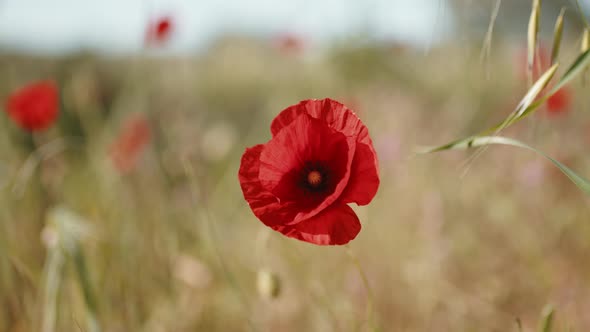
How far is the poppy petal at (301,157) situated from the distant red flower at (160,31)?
1.07 meters

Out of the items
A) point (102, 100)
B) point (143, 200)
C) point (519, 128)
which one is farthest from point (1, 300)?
point (102, 100)

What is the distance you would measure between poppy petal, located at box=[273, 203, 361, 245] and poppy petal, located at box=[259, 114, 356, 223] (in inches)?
0.5

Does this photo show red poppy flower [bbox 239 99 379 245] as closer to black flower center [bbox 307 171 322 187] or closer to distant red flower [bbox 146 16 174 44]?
black flower center [bbox 307 171 322 187]

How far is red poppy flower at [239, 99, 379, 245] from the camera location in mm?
591

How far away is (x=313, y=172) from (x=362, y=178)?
127 millimetres

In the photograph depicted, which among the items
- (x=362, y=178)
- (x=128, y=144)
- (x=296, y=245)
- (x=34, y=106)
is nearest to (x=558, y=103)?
(x=296, y=245)

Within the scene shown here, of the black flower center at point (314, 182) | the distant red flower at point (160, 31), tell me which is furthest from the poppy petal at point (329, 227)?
the distant red flower at point (160, 31)

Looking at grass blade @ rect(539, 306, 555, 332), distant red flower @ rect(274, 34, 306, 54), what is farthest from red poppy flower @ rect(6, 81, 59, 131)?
distant red flower @ rect(274, 34, 306, 54)

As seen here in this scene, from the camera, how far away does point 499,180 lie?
6.70 ft

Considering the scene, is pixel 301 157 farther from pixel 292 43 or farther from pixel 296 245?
pixel 292 43

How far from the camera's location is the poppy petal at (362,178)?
58 cm

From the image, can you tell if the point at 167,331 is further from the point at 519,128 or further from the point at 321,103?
the point at 519,128

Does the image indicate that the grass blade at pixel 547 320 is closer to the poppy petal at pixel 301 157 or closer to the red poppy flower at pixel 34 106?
the poppy petal at pixel 301 157

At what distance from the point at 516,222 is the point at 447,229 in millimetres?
262
